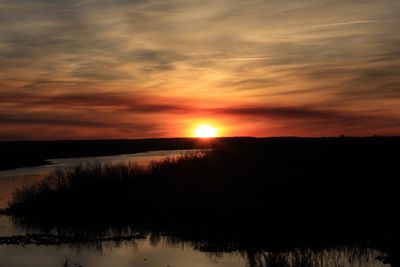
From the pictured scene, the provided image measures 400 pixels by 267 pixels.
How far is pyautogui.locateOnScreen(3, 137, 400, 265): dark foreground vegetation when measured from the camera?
2408cm

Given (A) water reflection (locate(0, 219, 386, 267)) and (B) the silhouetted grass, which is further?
(B) the silhouetted grass

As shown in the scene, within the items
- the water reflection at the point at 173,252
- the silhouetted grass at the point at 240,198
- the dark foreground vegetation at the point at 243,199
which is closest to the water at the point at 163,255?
the water reflection at the point at 173,252

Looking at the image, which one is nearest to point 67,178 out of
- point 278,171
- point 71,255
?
point 278,171

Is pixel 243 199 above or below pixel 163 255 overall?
above

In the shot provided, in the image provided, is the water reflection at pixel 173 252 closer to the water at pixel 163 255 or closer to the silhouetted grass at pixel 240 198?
the water at pixel 163 255

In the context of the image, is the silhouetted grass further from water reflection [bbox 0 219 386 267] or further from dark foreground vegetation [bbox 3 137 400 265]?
water reflection [bbox 0 219 386 267]

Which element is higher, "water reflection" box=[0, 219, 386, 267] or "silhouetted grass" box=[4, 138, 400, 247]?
"silhouetted grass" box=[4, 138, 400, 247]

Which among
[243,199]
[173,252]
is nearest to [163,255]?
[173,252]

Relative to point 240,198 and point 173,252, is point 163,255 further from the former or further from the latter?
point 240,198

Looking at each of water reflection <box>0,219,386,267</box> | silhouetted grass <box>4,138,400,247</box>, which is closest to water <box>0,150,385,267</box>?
water reflection <box>0,219,386,267</box>

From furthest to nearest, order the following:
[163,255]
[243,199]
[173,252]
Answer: [243,199] → [173,252] → [163,255]

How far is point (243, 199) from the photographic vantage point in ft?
97.2

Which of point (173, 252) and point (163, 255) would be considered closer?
point (163, 255)

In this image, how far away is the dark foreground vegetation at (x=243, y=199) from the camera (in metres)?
24.1
